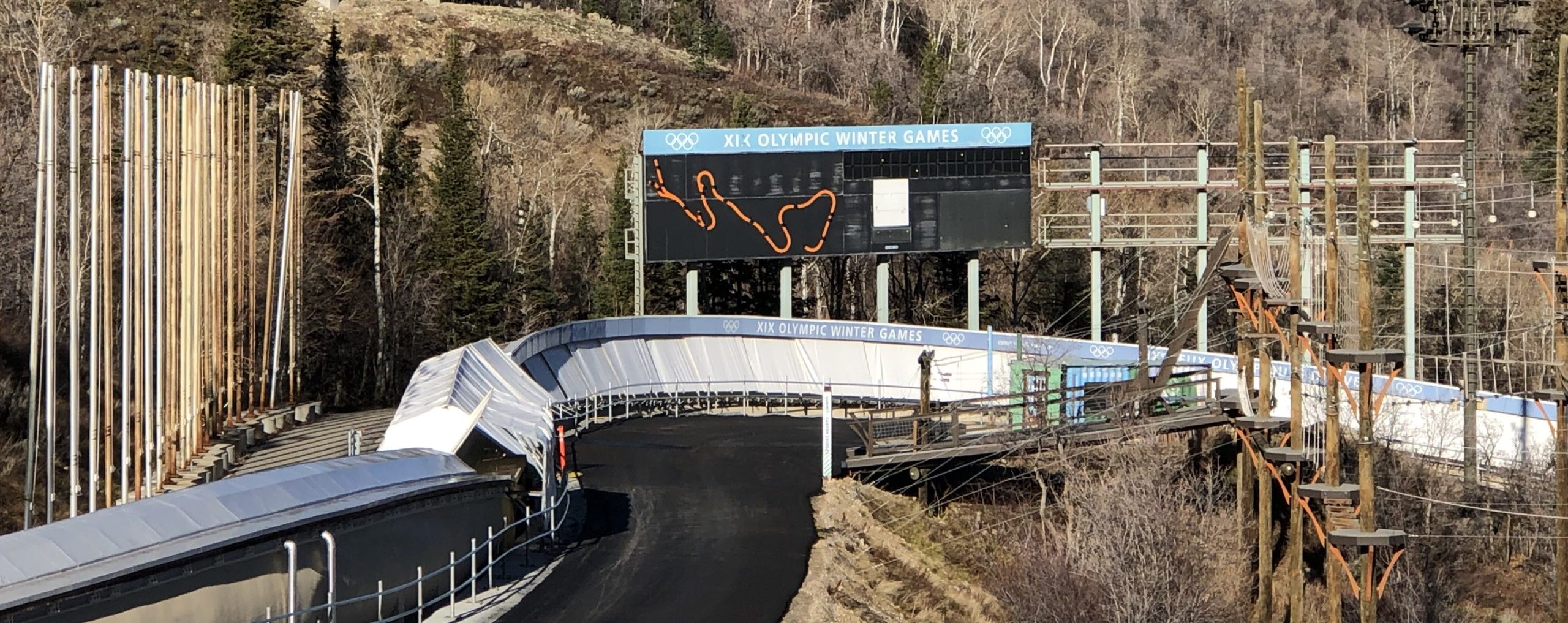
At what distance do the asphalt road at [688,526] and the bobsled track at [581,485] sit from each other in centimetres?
6

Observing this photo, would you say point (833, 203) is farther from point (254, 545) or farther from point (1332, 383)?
point (254, 545)

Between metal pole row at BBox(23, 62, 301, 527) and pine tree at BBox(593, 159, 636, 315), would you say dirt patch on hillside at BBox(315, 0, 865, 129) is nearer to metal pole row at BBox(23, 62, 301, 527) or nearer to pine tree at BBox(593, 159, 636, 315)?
pine tree at BBox(593, 159, 636, 315)

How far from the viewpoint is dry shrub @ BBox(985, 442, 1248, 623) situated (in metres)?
28.5

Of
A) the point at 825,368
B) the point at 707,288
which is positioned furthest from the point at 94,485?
the point at 707,288

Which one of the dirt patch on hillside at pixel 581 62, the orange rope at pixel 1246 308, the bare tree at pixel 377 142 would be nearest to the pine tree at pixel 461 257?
the bare tree at pixel 377 142

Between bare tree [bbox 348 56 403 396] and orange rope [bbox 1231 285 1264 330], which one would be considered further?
bare tree [bbox 348 56 403 396]

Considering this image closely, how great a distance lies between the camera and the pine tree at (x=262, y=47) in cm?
6469

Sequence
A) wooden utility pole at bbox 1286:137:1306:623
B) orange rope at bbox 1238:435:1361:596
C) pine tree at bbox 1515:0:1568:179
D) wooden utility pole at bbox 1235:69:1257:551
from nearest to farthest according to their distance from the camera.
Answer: orange rope at bbox 1238:435:1361:596 < wooden utility pole at bbox 1286:137:1306:623 < wooden utility pole at bbox 1235:69:1257:551 < pine tree at bbox 1515:0:1568:179

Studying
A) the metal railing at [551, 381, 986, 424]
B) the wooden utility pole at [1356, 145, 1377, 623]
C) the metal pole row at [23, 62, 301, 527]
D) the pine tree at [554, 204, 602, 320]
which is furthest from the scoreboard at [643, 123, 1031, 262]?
the pine tree at [554, 204, 602, 320]

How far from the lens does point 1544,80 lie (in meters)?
92.7

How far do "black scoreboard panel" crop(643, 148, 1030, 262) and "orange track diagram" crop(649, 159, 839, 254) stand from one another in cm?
2

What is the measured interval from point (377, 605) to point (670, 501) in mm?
10410

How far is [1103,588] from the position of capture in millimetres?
29312

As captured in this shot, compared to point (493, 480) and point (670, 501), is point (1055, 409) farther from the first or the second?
point (493, 480)
